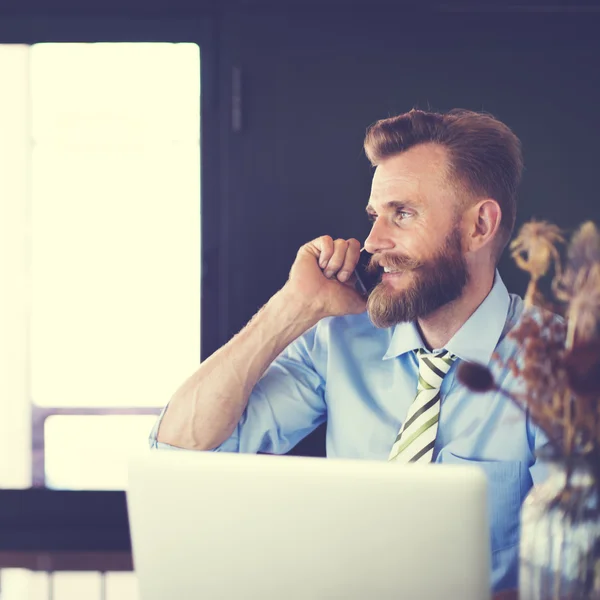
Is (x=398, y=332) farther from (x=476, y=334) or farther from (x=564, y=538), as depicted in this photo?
(x=564, y=538)

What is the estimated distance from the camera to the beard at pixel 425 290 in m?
1.86

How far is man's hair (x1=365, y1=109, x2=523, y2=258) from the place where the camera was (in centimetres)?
189

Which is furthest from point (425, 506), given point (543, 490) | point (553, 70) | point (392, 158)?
point (553, 70)

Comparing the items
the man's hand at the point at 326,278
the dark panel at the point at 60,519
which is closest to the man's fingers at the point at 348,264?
the man's hand at the point at 326,278

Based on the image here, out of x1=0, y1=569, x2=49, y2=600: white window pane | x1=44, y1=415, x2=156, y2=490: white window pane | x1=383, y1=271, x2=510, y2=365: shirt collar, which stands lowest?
x1=0, y1=569, x2=49, y2=600: white window pane

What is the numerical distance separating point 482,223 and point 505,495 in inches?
28.4

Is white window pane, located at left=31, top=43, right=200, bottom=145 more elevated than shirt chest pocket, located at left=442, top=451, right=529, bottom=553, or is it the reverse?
white window pane, located at left=31, top=43, right=200, bottom=145

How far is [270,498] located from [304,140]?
4.39 feet

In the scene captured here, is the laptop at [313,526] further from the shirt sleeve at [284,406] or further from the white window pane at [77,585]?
the white window pane at [77,585]

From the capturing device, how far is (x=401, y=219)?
192 cm

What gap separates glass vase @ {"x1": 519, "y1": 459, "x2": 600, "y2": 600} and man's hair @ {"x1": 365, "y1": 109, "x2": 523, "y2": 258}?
1.11 meters

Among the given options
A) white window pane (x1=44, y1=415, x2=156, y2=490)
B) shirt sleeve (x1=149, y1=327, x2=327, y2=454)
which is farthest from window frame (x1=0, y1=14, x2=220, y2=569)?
white window pane (x1=44, y1=415, x2=156, y2=490)

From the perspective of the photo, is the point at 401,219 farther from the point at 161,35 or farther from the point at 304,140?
the point at 161,35

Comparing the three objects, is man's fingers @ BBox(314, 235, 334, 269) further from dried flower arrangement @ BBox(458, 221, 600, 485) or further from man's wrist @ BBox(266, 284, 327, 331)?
dried flower arrangement @ BBox(458, 221, 600, 485)
